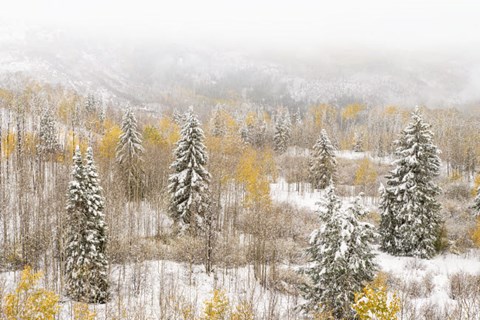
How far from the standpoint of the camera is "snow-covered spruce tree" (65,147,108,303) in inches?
916

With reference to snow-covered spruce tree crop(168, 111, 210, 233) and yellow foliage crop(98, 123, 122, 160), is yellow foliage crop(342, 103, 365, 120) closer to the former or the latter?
yellow foliage crop(98, 123, 122, 160)

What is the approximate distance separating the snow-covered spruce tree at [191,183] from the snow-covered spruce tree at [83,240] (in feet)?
34.6

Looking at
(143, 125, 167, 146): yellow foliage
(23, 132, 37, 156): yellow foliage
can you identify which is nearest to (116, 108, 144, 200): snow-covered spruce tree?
(143, 125, 167, 146): yellow foliage

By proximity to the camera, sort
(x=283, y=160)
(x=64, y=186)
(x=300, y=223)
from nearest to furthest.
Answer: (x=64, y=186), (x=300, y=223), (x=283, y=160)

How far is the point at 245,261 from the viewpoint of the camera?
34281 millimetres

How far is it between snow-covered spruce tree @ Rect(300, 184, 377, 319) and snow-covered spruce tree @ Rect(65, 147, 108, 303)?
13901mm

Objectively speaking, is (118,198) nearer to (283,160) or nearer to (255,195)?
(255,195)

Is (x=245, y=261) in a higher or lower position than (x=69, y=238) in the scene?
lower

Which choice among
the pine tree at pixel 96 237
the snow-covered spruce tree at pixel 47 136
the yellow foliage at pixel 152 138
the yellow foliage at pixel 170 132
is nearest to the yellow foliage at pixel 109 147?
the yellow foliage at pixel 152 138

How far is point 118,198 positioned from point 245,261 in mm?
13837

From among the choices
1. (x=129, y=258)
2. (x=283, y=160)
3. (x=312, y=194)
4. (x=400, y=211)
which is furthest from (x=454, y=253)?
(x=283, y=160)

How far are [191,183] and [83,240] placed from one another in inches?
478

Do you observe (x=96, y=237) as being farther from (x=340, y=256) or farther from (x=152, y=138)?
(x=152, y=138)

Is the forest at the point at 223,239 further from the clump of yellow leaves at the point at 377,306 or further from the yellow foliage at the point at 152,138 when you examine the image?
the yellow foliage at the point at 152,138
